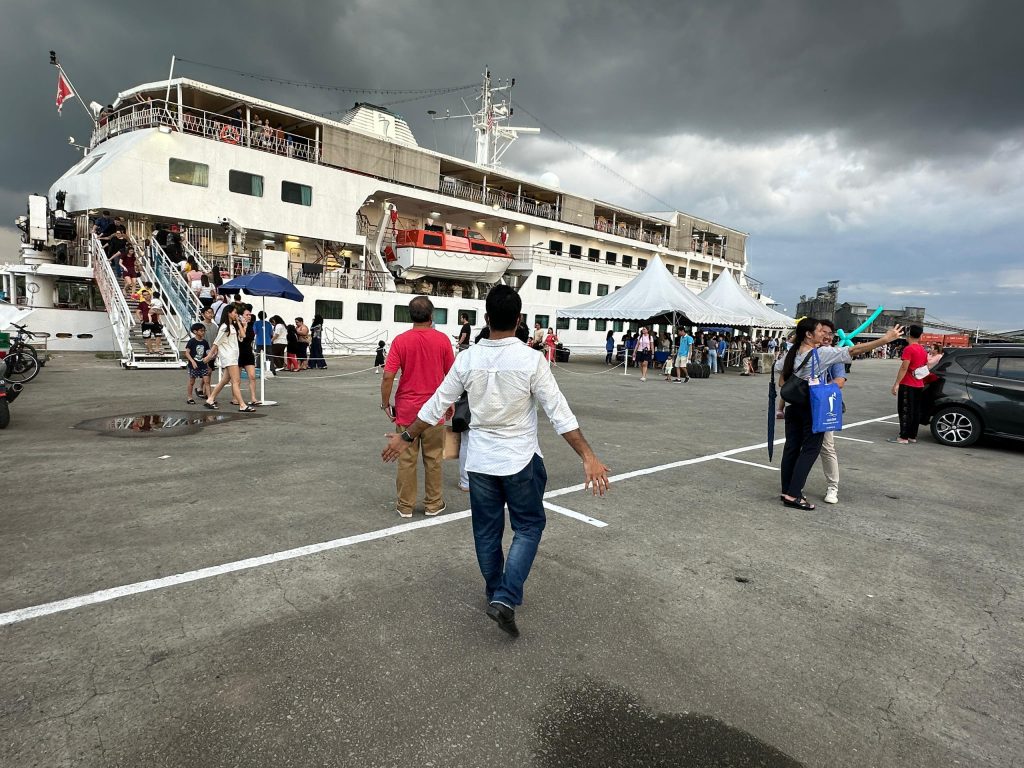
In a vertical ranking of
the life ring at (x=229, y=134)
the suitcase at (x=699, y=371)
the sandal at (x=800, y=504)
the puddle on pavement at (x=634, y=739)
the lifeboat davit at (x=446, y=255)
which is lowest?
the puddle on pavement at (x=634, y=739)

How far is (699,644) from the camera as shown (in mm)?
2914

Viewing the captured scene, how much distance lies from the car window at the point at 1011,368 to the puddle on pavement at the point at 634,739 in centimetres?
896

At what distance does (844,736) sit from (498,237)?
35.5 metres

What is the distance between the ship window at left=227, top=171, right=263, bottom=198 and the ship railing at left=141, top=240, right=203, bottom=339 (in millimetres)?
4531

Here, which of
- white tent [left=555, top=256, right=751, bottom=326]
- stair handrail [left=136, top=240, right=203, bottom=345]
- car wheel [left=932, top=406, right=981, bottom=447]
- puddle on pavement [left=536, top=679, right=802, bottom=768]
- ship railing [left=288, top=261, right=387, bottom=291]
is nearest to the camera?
puddle on pavement [left=536, top=679, right=802, bottom=768]

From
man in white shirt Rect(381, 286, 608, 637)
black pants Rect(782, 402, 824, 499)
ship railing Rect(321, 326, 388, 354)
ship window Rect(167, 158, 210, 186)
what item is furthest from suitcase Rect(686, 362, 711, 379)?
ship window Rect(167, 158, 210, 186)

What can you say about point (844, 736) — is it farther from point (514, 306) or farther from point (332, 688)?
point (514, 306)

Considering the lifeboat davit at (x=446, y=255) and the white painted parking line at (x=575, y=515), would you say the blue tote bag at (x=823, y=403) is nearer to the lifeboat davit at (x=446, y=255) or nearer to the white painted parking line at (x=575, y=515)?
the white painted parking line at (x=575, y=515)

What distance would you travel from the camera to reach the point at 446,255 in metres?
29.0

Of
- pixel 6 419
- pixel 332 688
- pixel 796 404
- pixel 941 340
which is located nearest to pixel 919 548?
pixel 796 404

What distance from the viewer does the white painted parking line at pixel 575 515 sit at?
462 cm

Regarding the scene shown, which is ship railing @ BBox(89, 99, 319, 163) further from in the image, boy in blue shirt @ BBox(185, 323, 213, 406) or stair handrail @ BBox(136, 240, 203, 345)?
boy in blue shirt @ BBox(185, 323, 213, 406)

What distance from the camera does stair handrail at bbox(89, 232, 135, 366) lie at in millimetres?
14898

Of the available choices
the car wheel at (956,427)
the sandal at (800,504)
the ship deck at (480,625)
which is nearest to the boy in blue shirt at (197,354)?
the ship deck at (480,625)
